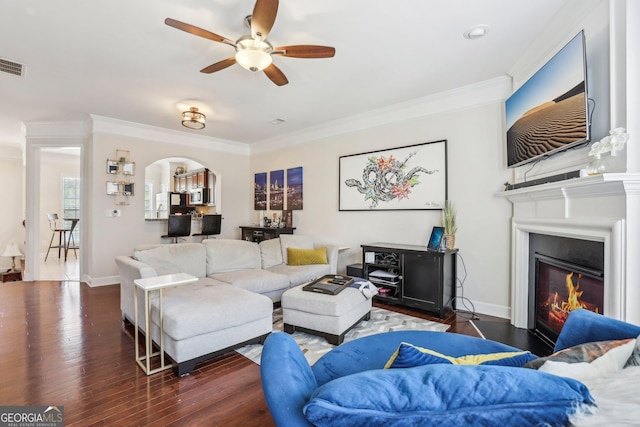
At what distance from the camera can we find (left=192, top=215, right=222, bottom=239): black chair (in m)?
5.72

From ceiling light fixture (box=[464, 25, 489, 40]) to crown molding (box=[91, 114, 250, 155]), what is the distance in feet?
16.0

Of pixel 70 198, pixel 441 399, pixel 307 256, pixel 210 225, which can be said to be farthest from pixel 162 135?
pixel 441 399

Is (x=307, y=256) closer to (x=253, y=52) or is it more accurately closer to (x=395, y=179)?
(x=395, y=179)

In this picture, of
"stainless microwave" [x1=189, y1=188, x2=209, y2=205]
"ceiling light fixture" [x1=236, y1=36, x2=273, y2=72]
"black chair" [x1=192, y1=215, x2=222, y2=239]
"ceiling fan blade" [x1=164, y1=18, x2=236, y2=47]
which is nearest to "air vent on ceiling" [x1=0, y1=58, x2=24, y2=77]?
"ceiling fan blade" [x1=164, y1=18, x2=236, y2=47]

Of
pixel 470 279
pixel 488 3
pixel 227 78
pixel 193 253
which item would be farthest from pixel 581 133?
pixel 193 253

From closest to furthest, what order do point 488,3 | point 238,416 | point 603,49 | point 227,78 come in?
point 238,416
point 603,49
point 488,3
point 227,78

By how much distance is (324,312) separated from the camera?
2.67 meters

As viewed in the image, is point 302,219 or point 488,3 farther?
point 302,219

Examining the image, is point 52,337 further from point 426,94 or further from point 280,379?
point 426,94

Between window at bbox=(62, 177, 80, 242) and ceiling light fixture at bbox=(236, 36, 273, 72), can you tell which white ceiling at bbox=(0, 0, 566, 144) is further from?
window at bbox=(62, 177, 80, 242)

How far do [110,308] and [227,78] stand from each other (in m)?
3.15

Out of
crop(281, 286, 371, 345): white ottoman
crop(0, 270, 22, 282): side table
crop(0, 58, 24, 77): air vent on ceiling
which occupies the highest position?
crop(0, 58, 24, 77): air vent on ceiling

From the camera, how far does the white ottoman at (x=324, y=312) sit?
8.66 feet

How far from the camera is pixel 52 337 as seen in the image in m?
2.80
